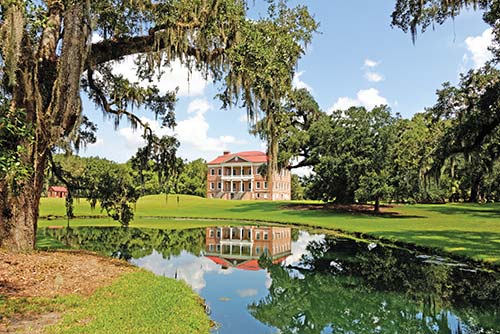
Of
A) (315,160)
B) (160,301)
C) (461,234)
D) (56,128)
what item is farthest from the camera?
(315,160)

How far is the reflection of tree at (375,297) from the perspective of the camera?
261 inches

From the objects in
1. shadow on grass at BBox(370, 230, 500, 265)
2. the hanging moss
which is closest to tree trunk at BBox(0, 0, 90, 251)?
the hanging moss

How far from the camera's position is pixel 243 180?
68.0m

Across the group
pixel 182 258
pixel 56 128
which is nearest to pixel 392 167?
pixel 182 258

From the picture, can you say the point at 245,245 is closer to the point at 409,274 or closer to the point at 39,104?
the point at 409,274

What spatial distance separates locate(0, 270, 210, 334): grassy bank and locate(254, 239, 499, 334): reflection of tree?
169 cm

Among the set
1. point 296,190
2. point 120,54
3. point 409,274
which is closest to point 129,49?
point 120,54

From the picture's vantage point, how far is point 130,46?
952cm

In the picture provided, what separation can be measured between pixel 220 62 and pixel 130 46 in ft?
7.72

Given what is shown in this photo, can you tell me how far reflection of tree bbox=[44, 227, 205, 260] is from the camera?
46.4 feet

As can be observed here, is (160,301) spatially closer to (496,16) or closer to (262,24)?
(262,24)

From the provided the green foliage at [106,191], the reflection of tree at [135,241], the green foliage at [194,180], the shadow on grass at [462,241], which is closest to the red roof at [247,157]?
the green foliage at [194,180]

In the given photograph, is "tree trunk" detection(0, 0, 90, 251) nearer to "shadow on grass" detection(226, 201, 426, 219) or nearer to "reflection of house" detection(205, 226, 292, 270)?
"reflection of house" detection(205, 226, 292, 270)

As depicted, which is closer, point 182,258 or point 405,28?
point 405,28
